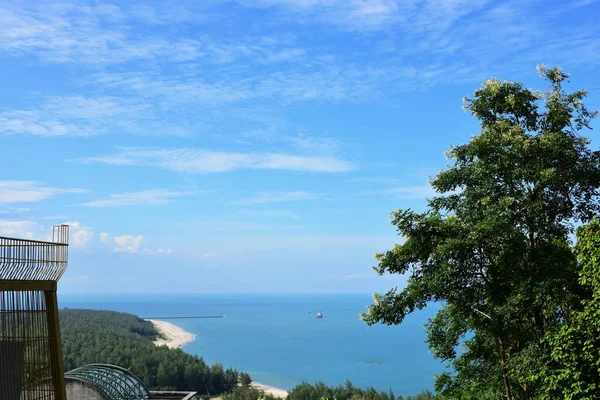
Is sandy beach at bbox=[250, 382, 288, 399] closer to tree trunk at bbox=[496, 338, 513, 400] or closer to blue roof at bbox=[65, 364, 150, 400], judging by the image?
blue roof at bbox=[65, 364, 150, 400]

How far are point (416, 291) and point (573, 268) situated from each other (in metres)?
2.05

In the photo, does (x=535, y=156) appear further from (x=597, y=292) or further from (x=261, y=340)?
(x=261, y=340)

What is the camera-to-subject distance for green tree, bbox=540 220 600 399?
689 cm

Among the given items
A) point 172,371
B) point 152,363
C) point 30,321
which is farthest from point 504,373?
point 152,363

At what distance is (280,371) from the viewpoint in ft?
215

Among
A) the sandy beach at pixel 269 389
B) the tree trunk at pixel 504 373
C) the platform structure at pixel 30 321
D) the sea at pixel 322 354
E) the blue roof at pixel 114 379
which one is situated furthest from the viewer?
the sea at pixel 322 354

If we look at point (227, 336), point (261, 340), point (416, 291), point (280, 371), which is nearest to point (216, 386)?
point (280, 371)

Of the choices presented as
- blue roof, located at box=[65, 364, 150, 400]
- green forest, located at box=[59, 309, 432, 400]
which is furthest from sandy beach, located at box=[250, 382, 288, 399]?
blue roof, located at box=[65, 364, 150, 400]

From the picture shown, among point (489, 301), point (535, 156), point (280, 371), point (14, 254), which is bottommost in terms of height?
point (280, 371)

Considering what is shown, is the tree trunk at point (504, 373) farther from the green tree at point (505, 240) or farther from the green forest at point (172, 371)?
the green forest at point (172, 371)

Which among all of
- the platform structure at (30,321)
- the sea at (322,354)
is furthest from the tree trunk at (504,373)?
the sea at (322,354)

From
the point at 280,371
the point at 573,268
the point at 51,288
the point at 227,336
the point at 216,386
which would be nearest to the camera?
the point at 51,288

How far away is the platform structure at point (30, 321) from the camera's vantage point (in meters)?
5.61

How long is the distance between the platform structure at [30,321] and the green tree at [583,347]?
5895 mm
